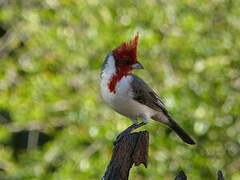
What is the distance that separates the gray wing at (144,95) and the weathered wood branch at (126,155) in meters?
1.51

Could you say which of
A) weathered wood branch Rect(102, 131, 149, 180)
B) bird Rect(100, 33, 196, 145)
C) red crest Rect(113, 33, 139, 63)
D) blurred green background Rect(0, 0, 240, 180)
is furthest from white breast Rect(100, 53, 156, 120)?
blurred green background Rect(0, 0, 240, 180)

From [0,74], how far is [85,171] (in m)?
1.96

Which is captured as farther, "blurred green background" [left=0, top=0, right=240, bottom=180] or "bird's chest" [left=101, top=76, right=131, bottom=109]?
→ "blurred green background" [left=0, top=0, right=240, bottom=180]

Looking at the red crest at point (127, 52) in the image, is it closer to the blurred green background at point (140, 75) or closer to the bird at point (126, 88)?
the bird at point (126, 88)

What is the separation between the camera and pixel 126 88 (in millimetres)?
4645

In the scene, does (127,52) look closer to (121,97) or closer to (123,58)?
(123,58)

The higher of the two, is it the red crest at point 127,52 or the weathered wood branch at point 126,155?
the red crest at point 127,52

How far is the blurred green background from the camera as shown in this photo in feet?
21.3

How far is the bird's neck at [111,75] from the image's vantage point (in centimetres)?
456

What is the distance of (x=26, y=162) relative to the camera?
7.33 m

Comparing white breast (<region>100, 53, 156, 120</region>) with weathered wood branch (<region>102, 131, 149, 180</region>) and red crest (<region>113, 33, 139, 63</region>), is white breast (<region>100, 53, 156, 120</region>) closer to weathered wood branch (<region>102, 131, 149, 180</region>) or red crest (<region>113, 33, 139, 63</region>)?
red crest (<region>113, 33, 139, 63</region>)

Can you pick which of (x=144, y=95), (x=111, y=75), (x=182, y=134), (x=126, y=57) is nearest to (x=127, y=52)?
(x=126, y=57)

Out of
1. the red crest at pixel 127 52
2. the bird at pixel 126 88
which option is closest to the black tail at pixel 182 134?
the bird at pixel 126 88

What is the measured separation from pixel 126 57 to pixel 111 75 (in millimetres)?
168
